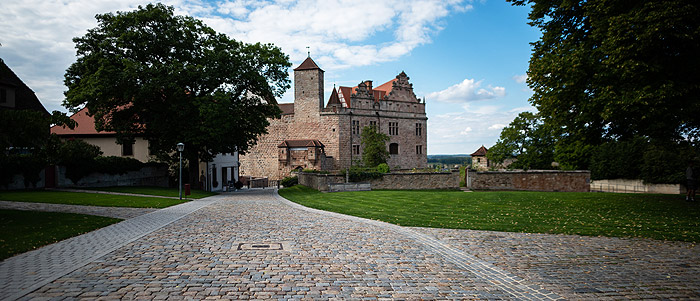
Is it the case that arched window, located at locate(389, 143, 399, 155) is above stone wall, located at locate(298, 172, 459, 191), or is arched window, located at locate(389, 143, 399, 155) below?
above

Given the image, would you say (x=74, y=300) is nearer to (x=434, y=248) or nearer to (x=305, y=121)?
(x=434, y=248)

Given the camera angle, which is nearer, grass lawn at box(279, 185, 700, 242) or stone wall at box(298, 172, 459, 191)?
grass lawn at box(279, 185, 700, 242)

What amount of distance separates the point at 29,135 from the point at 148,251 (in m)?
6.18

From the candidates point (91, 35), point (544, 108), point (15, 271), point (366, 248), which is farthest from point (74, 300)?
point (91, 35)

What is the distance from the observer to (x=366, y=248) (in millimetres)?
8242

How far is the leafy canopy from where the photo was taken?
25.7 meters

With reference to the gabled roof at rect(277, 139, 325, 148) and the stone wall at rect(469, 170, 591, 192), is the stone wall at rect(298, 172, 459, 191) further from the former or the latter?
the gabled roof at rect(277, 139, 325, 148)

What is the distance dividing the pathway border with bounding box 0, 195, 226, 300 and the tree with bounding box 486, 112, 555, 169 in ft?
146

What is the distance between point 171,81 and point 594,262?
84.1 feet

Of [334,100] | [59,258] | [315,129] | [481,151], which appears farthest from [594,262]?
[481,151]

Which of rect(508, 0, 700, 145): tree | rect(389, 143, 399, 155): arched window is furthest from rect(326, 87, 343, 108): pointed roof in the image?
rect(508, 0, 700, 145): tree

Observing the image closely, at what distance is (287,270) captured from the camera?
6461mm

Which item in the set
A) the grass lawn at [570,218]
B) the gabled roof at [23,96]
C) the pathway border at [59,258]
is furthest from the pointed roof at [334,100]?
the pathway border at [59,258]

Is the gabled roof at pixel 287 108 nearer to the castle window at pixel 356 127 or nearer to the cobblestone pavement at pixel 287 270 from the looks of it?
the castle window at pixel 356 127
